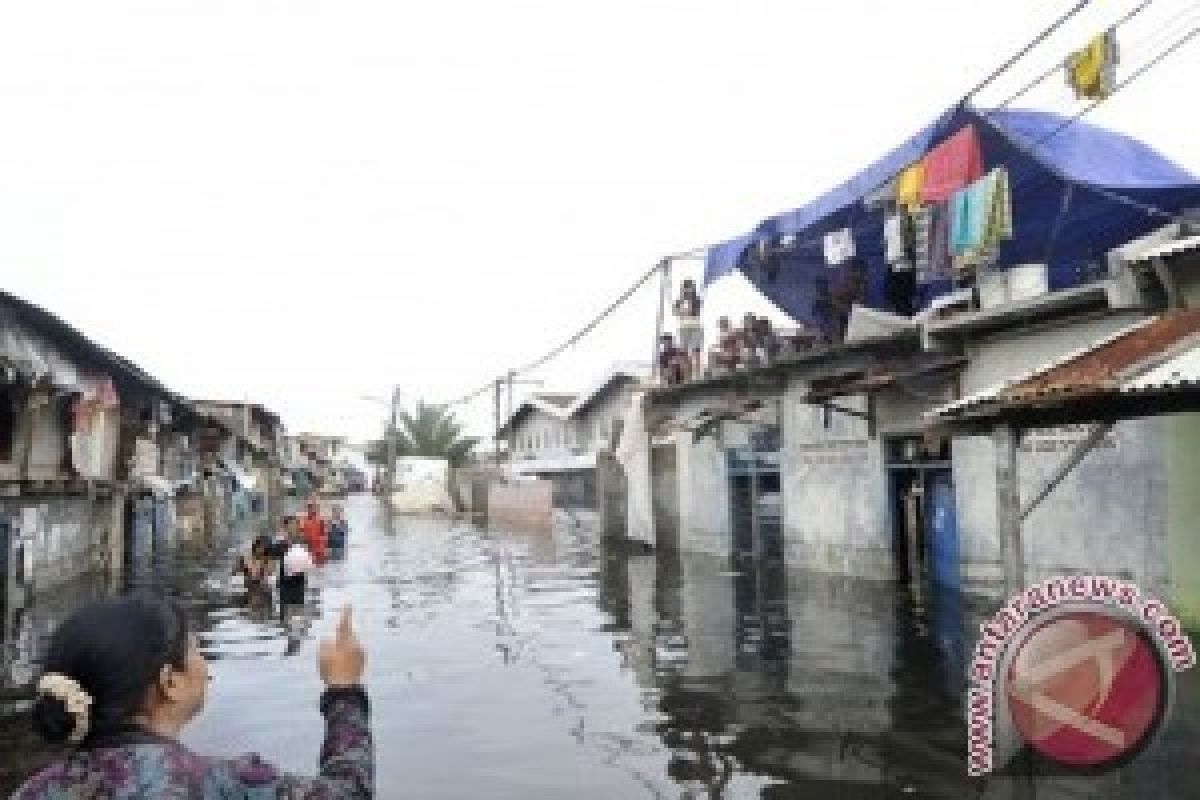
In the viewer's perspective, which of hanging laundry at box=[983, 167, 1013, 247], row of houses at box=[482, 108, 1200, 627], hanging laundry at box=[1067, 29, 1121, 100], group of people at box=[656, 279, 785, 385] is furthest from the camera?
group of people at box=[656, 279, 785, 385]

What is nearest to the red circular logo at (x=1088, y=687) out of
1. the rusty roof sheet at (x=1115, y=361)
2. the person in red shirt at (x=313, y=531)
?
the rusty roof sheet at (x=1115, y=361)

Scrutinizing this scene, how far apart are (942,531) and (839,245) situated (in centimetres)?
566

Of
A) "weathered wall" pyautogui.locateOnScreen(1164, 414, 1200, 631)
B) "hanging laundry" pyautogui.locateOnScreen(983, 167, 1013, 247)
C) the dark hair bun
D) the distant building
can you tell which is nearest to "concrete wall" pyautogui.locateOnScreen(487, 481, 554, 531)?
the distant building

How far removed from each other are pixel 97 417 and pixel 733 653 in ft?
52.1

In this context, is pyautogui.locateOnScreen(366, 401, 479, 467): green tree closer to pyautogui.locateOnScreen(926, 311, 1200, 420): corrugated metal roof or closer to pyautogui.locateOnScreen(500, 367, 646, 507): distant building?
pyautogui.locateOnScreen(500, 367, 646, 507): distant building

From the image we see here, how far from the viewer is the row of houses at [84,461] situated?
1781 cm

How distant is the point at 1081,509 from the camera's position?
14.8 meters

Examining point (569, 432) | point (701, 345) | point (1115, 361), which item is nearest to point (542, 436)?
point (569, 432)

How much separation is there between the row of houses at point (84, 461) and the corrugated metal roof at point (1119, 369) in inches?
537

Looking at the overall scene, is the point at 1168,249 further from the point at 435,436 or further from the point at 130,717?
the point at 435,436

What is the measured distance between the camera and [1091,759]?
6.89 m

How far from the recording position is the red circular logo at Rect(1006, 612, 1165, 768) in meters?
6.70

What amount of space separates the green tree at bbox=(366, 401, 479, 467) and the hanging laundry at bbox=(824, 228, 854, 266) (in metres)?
51.9

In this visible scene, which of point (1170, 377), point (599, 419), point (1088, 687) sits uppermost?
point (599, 419)
